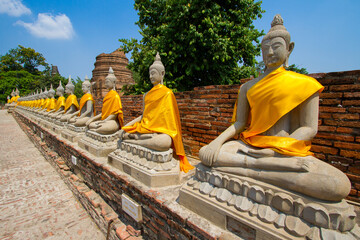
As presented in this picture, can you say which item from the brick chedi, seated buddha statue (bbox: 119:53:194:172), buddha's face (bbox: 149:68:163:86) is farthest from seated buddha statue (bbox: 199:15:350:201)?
the brick chedi

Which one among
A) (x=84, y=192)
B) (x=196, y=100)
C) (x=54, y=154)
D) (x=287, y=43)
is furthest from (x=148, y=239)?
(x=54, y=154)

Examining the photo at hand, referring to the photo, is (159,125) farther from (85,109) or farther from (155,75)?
(85,109)

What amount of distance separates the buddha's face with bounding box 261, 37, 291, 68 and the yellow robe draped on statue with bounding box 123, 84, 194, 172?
5.33ft

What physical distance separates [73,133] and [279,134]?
5.45m

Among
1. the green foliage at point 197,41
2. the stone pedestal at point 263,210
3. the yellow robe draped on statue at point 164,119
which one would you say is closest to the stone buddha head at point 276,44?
the stone pedestal at point 263,210

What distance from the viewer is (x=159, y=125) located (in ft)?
10.1

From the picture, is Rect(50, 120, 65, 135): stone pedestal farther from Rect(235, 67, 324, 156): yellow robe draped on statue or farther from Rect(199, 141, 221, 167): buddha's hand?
Rect(235, 67, 324, 156): yellow robe draped on statue

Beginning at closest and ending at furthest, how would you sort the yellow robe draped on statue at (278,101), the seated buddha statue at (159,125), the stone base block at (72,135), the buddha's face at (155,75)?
the yellow robe draped on statue at (278,101)
the seated buddha statue at (159,125)
the buddha's face at (155,75)
the stone base block at (72,135)

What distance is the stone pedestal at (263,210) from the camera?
1.35 m

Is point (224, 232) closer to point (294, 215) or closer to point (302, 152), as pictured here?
point (294, 215)

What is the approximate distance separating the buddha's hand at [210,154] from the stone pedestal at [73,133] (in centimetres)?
434

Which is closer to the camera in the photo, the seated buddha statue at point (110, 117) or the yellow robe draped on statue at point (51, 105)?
the seated buddha statue at point (110, 117)

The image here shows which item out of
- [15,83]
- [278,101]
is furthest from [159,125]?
[15,83]

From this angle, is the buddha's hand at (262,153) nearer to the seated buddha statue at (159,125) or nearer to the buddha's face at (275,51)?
the buddha's face at (275,51)
